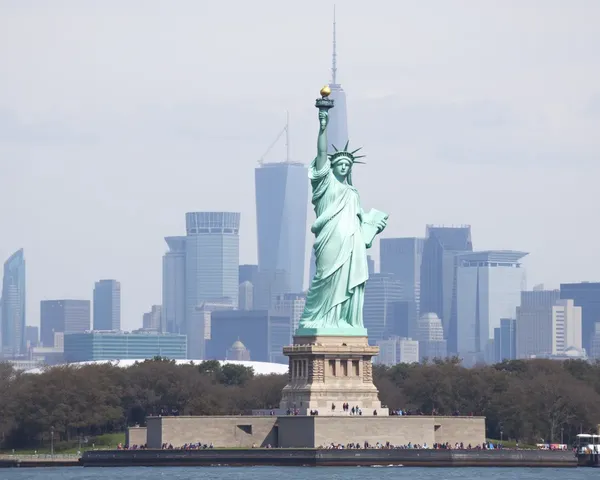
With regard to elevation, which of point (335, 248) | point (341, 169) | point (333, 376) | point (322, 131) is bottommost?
point (333, 376)

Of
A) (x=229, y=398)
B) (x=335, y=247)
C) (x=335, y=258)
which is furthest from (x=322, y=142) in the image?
(x=229, y=398)

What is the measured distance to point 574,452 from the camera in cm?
11662

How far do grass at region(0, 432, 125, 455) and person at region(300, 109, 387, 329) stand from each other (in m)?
16.9

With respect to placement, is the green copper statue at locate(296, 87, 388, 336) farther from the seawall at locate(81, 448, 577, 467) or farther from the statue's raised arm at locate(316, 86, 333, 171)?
the seawall at locate(81, 448, 577, 467)

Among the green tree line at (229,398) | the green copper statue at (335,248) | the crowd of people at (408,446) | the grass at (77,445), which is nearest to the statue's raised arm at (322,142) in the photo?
the green copper statue at (335,248)

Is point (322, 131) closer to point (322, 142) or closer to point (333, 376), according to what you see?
point (322, 142)

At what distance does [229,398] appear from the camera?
450 feet

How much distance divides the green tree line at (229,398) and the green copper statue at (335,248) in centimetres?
1415

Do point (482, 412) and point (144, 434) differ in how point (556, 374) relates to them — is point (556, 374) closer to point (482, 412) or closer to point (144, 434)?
point (482, 412)

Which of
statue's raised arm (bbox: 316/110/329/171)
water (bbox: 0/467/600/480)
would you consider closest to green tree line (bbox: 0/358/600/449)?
water (bbox: 0/467/600/480)

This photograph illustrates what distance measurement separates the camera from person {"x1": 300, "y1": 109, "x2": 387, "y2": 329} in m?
119

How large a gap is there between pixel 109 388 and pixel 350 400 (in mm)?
22439

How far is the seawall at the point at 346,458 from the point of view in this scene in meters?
111

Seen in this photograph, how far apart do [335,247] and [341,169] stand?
416 cm
